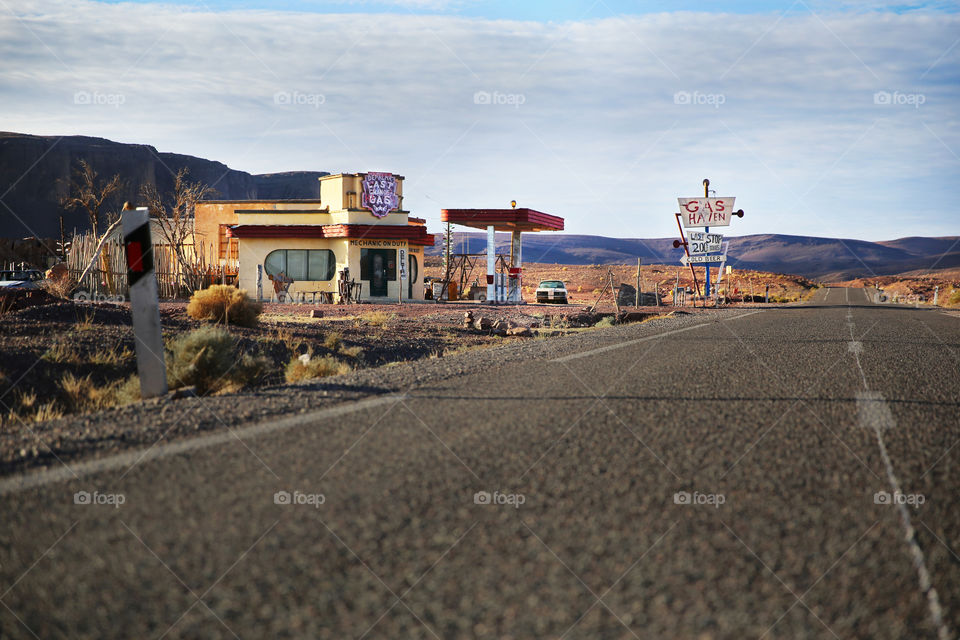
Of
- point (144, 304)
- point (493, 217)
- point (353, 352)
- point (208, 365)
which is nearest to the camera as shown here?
point (144, 304)

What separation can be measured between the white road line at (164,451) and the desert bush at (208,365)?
271 cm

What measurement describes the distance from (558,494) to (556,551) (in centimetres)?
64

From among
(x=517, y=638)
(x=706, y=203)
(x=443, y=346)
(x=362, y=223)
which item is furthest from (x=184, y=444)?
(x=706, y=203)

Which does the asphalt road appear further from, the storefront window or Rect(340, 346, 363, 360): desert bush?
the storefront window

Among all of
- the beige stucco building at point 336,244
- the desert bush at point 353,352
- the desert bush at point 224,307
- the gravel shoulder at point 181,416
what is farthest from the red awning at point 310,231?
the gravel shoulder at point 181,416

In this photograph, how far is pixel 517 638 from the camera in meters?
2.14

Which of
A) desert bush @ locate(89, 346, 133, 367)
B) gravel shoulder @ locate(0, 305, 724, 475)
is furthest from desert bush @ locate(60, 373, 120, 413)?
gravel shoulder @ locate(0, 305, 724, 475)

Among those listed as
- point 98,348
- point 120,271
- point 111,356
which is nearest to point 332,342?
point 98,348

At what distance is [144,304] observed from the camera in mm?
6578

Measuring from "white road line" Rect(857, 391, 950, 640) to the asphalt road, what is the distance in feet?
0.04

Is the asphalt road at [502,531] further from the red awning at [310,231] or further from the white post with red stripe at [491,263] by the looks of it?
the white post with red stripe at [491,263]

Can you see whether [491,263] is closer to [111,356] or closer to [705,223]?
[705,223]

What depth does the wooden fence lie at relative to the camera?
26.6 m

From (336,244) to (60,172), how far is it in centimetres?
9075
